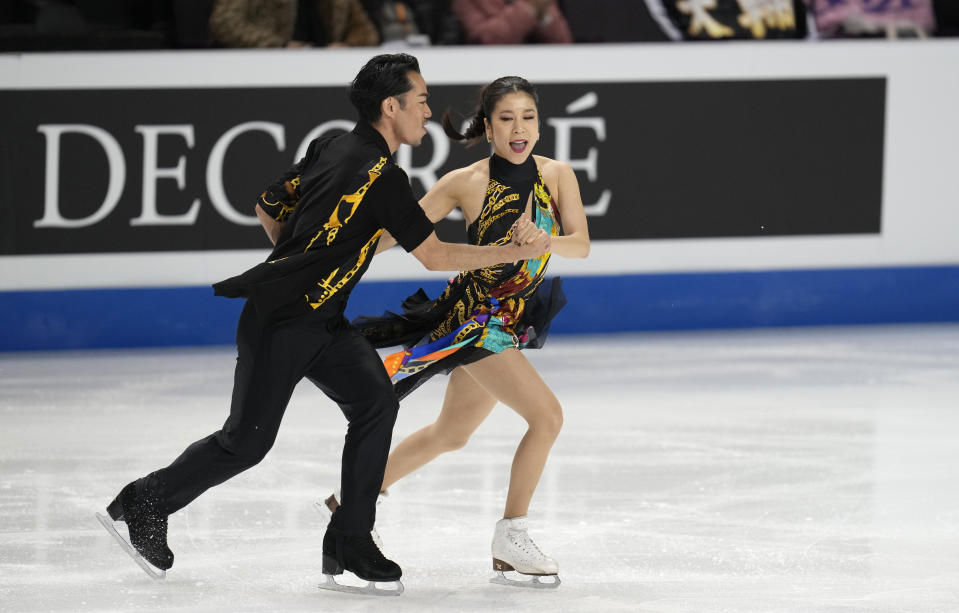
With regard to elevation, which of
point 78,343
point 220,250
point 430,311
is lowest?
point 78,343

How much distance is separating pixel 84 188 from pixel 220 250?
723mm

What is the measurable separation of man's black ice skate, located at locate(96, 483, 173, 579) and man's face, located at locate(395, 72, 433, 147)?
1.05 meters

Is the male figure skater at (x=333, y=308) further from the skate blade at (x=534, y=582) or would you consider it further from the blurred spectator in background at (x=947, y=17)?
the blurred spectator in background at (x=947, y=17)

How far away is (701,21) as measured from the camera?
8281mm

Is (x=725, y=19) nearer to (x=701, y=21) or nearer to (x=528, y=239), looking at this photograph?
(x=701, y=21)

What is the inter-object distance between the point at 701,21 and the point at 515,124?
478cm

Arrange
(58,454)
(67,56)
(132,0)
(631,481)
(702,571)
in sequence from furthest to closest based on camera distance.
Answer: (132,0) → (67,56) → (58,454) → (631,481) → (702,571)

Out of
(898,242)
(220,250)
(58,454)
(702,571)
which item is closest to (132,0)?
(220,250)

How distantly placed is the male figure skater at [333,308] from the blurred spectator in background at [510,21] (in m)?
4.41

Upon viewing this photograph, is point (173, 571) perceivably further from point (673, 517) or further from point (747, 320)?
point (747, 320)

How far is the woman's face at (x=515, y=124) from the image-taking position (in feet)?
12.4

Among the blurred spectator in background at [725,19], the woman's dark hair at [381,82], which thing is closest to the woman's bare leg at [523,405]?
the woman's dark hair at [381,82]

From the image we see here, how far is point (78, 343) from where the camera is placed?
24.5 ft

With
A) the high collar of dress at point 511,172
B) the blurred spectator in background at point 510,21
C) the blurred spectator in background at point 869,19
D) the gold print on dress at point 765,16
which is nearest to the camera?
the high collar of dress at point 511,172
